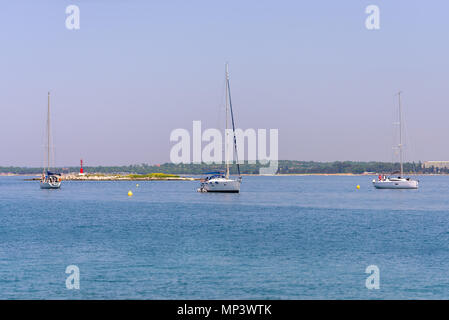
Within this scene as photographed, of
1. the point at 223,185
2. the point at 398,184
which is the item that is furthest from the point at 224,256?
the point at 398,184

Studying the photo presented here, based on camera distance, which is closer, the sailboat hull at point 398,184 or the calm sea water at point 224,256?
the calm sea water at point 224,256

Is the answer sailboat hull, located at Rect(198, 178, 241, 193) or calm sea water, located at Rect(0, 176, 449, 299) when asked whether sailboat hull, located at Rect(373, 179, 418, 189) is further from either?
calm sea water, located at Rect(0, 176, 449, 299)

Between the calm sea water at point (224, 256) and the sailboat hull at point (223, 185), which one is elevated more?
the sailboat hull at point (223, 185)

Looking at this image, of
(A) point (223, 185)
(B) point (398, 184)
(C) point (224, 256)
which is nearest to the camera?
(C) point (224, 256)

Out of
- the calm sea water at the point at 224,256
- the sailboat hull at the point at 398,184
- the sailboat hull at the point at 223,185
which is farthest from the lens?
the sailboat hull at the point at 398,184

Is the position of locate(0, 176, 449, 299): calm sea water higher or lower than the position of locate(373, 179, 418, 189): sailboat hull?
lower

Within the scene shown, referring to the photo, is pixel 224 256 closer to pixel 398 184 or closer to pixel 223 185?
pixel 223 185

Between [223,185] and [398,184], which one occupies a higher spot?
[223,185]

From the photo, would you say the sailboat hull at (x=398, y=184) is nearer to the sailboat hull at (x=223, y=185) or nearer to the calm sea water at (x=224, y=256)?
the sailboat hull at (x=223, y=185)

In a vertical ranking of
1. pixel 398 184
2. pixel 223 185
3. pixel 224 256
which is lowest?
pixel 224 256

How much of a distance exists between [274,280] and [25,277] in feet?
43.7

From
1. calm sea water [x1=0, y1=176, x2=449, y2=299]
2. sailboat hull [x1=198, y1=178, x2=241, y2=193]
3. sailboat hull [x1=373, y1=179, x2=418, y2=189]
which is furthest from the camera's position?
sailboat hull [x1=373, y1=179, x2=418, y2=189]

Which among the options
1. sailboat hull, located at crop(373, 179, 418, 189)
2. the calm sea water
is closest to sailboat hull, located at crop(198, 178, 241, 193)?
the calm sea water

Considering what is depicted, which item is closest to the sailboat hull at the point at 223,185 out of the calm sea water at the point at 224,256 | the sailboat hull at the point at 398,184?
the calm sea water at the point at 224,256
